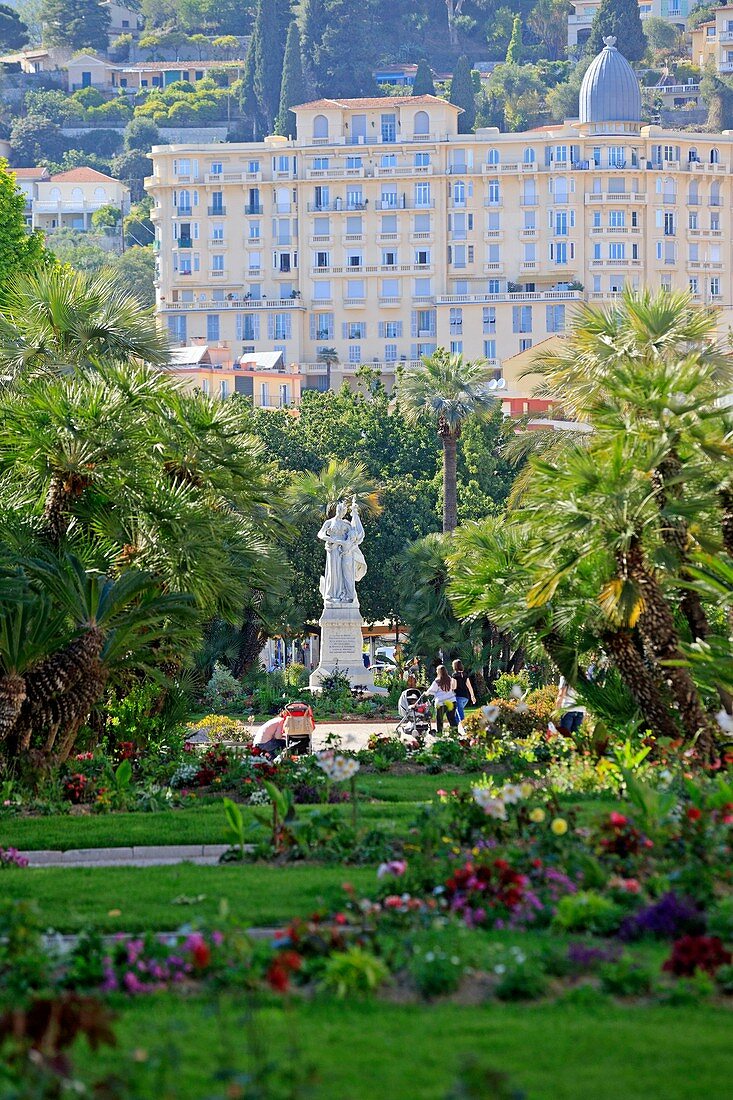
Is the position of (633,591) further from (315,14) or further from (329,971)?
(315,14)

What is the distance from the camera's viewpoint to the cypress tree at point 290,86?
6211 inches

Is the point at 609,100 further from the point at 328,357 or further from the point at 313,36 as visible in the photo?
the point at 313,36

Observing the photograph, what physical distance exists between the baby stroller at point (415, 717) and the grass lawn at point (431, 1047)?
1503 cm

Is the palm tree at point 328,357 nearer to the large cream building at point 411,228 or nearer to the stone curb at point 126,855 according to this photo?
the large cream building at point 411,228

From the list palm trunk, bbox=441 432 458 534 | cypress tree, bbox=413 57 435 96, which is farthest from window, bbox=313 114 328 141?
palm trunk, bbox=441 432 458 534

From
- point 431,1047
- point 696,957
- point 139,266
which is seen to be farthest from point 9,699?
point 139,266

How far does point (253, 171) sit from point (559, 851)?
408 feet

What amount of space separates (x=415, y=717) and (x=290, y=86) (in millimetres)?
143358

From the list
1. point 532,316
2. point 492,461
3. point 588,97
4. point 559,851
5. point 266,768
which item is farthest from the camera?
point 588,97

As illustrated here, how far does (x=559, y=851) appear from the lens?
1056 centimetres

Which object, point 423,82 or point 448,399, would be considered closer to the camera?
point 448,399

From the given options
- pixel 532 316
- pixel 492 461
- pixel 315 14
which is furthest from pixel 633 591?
pixel 315 14

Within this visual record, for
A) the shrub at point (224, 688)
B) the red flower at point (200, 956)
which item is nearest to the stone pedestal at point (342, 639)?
the shrub at point (224, 688)

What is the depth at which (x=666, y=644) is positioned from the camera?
642 inches
